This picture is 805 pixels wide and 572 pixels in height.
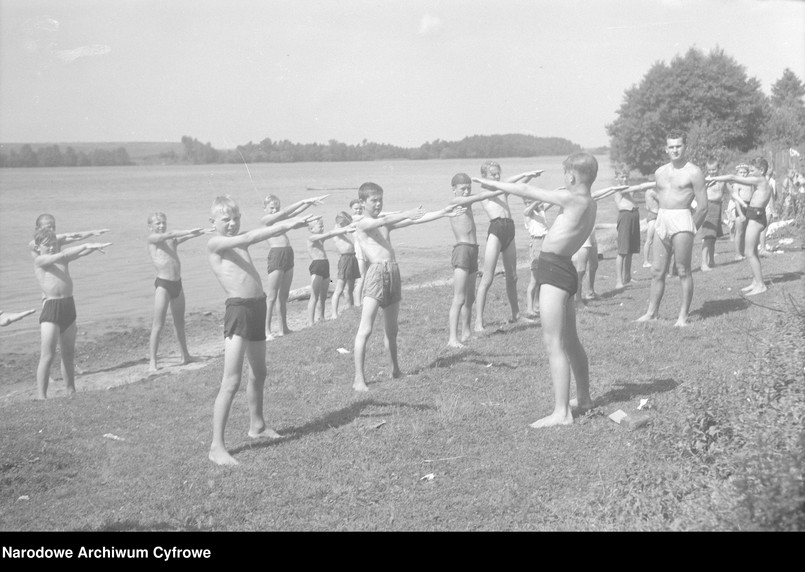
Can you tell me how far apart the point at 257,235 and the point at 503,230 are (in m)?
4.97

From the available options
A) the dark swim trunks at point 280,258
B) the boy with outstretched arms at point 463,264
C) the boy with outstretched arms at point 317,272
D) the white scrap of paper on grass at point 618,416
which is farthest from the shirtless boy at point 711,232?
the white scrap of paper on grass at point 618,416

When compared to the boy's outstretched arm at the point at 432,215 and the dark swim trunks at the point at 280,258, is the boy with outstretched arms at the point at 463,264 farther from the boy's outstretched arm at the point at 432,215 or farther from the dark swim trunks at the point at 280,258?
the dark swim trunks at the point at 280,258

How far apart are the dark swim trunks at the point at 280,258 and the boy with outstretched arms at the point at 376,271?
16.2 feet

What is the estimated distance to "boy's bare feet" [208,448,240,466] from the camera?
638 cm

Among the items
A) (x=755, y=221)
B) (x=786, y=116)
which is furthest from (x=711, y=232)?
(x=786, y=116)

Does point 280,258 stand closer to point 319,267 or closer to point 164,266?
point 319,267

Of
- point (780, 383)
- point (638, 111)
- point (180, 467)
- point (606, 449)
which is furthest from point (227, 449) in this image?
point (638, 111)

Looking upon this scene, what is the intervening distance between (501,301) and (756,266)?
12.6ft

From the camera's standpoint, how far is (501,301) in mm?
13336

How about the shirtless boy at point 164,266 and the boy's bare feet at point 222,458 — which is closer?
the boy's bare feet at point 222,458

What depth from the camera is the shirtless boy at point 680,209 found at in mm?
9914

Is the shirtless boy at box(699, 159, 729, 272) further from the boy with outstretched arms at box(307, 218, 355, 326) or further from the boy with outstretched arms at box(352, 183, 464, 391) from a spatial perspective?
the boy with outstretched arms at box(352, 183, 464, 391)

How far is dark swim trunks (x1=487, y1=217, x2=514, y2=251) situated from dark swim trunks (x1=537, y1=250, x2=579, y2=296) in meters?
4.06
